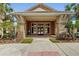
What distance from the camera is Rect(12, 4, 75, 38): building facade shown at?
40.7 feet

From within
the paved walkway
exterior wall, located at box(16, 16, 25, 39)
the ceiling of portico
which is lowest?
the paved walkway

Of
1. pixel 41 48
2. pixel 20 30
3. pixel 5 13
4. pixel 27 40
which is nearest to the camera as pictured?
pixel 41 48

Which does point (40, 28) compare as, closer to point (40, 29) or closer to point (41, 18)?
point (40, 29)

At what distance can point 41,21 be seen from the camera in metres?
14.1

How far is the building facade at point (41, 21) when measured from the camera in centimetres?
1241

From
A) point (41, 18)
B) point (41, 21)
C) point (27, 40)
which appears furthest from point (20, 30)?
point (41, 21)

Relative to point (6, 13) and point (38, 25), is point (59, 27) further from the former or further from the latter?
point (6, 13)

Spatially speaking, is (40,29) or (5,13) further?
(40,29)

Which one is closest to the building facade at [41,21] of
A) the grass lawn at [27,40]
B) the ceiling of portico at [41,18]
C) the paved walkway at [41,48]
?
the ceiling of portico at [41,18]

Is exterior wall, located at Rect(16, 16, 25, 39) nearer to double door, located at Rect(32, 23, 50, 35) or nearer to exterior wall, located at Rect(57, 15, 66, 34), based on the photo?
double door, located at Rect(32, 23, 50, 35)

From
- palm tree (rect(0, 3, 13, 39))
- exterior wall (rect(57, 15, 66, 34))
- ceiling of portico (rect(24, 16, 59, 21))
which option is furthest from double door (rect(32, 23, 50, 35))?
palm tree (rect(0, 3, 13, 39))

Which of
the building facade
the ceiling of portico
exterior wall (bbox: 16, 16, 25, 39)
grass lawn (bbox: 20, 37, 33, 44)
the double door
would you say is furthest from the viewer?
the ceiling of portico

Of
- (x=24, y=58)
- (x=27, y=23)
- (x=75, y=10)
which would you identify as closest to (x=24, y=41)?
(x=27, y=23)

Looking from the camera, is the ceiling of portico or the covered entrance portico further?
the ceiling of portico
